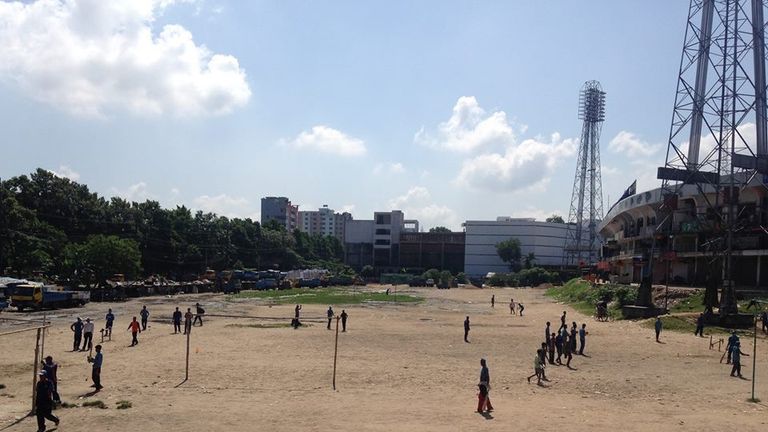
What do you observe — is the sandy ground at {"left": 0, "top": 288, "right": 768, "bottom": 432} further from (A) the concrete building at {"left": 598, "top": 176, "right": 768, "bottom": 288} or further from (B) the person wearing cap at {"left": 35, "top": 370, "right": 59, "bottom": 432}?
(A) the concrete building at {"left": 598, "top": 176, "right": 768, "bottom": 288}

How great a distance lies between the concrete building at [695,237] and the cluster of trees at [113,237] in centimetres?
6294

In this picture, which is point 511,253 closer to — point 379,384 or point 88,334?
point 88,334

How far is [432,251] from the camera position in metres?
181

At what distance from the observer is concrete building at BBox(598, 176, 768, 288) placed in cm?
6494

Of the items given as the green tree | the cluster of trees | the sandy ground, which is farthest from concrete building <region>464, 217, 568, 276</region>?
the sandy ground

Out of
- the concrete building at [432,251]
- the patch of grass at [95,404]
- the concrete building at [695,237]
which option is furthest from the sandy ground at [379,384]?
the concrete building at [432,251]

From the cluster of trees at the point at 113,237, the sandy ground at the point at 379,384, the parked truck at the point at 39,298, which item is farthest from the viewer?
the cluster of trees at the point at 113,237

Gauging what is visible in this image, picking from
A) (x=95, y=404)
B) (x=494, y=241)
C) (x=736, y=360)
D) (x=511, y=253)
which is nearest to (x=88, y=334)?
(x=95, y=404)

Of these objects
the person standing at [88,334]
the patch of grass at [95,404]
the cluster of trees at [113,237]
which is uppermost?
the cluster of trees at [113,237]

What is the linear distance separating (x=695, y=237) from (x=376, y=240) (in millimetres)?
114253

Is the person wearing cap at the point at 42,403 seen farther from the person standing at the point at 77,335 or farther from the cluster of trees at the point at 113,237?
the cluster of trees at the point at 113,237

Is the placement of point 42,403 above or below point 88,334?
above

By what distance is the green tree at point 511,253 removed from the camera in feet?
529

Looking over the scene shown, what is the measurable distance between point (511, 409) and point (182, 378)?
40.5 feet
